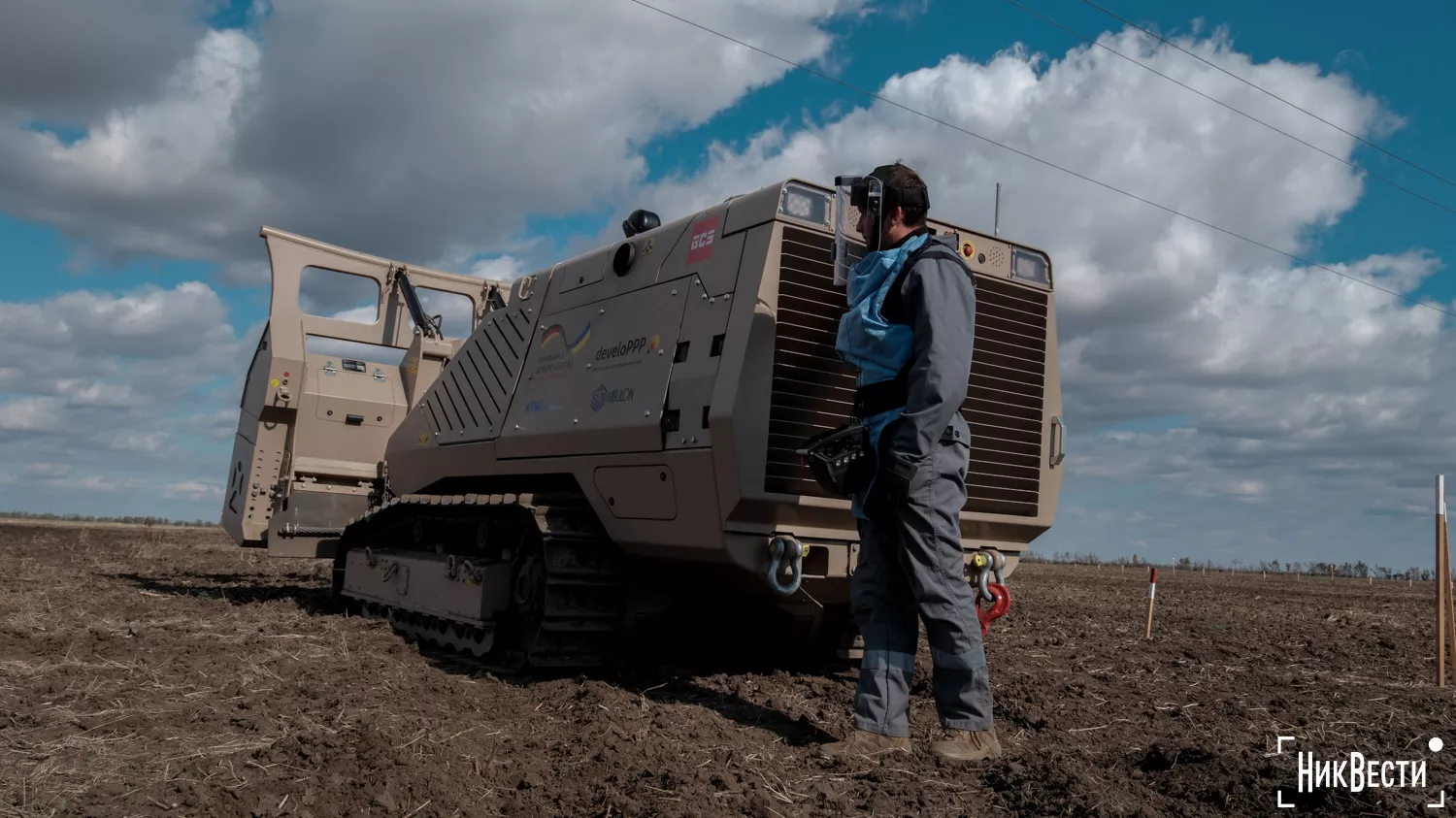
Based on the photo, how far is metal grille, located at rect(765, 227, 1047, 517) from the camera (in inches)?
221

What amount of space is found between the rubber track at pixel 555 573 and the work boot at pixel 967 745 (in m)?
2.75

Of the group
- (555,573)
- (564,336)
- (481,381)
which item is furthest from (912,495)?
(481,381)

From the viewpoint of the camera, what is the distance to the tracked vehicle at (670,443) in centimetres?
564

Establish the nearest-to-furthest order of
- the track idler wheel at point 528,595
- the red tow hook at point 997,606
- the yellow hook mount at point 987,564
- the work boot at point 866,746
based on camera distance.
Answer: the work boot at point 866,746, the red tow hook at point 997,606, the yellow hook mount at point 987,564, the track idler wheel at point 528,595

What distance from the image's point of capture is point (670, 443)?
5.96m

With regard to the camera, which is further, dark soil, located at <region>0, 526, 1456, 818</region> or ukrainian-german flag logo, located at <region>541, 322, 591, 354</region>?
ukrainian-german flag logo, located at <region>541, 322, 591, 354</region>

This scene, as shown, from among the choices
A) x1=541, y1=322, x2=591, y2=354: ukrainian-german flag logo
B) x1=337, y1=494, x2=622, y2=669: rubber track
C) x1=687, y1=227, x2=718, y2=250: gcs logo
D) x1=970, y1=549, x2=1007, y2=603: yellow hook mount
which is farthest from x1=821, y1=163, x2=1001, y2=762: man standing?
x1=541, y1=322, x2=591, y2=354: ukrainian-german flag logo

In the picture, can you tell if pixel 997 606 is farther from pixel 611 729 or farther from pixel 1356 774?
pixel 611 729

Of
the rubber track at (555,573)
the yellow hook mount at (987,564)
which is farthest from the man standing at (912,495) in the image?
the rubber track at (555,573)

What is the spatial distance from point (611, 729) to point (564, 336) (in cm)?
304

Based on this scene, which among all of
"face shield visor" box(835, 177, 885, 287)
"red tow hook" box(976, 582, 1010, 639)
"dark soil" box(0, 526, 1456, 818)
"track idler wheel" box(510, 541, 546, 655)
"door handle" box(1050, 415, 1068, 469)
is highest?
"face shield visor" box(835, 177, 885, 287)

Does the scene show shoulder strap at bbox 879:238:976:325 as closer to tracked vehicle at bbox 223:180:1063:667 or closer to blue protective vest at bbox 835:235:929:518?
blue protective vest at bbox 835:235:929:518

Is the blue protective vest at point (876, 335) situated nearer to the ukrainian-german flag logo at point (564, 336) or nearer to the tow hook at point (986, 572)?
the tow hook at point (986, 572)

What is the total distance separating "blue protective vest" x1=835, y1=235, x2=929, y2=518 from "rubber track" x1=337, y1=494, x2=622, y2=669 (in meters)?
2.44
